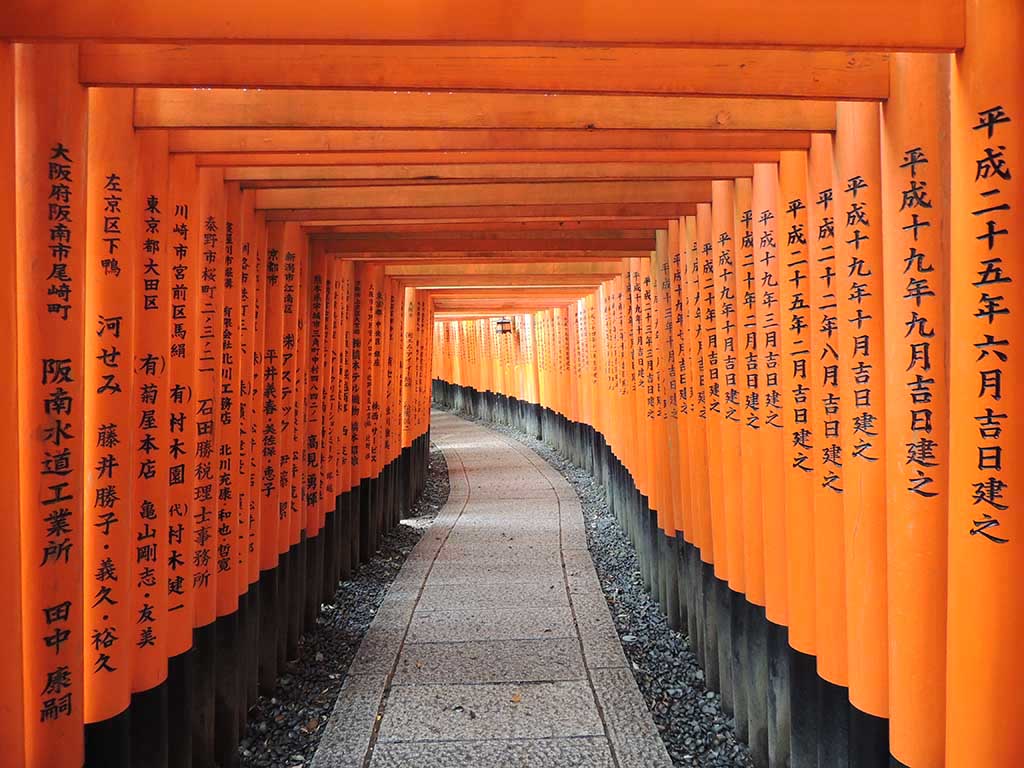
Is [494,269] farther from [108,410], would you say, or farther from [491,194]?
[108,410]

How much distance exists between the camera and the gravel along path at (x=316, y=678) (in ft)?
15.8

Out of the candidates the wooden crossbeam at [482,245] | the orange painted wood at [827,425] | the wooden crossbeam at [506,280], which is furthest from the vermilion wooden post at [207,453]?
the wooden crossbeam at [506,280]

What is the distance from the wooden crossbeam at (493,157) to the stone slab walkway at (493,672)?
320 cm

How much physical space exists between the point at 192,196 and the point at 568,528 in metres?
7.41

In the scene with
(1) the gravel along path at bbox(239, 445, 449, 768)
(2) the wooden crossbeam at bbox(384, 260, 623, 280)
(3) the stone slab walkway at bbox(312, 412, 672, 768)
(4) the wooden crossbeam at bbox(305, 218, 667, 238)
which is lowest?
(1) the gravel along path at bbox(239, 445, 449, 768)

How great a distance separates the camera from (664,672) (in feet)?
19.2

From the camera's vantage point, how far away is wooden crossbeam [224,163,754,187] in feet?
14.1

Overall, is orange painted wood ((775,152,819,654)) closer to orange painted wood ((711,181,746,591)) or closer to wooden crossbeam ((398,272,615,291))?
orange painted wood ((711,181,746,591))

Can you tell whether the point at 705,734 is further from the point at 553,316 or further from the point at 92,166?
the point at 553,316

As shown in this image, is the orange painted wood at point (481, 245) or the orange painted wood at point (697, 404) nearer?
the orange painted wood at point (697, 404)

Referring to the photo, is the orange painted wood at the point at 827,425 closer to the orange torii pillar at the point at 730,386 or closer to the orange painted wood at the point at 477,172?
the orange painted wood at the point at 477,172

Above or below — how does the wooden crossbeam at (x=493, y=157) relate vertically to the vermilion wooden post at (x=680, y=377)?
above

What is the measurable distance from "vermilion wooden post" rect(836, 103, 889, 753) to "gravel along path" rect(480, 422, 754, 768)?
73.4 inches

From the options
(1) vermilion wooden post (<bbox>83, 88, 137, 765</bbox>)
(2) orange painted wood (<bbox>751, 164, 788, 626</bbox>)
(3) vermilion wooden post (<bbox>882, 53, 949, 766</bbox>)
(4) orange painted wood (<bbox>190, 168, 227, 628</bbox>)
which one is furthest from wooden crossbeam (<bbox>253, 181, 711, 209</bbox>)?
(3) vermilion wooden post (<bbox>882, 53, 949, 766</bbox>)
